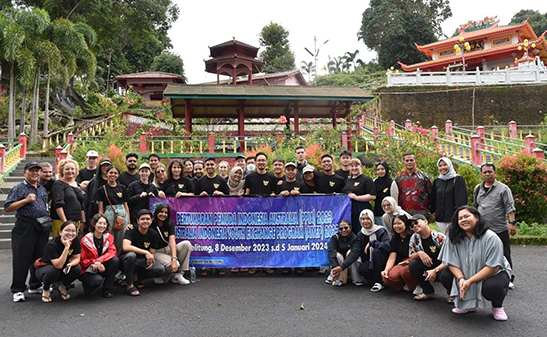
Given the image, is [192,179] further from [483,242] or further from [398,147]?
[398,147]

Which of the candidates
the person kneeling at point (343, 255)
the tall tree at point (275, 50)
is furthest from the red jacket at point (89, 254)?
the tall tree at point (275, 50)

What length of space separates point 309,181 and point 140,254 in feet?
8.91

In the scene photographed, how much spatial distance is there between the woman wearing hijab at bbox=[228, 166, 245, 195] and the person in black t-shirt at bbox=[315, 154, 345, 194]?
4.14 feet

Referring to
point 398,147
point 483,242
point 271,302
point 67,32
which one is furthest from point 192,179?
point 67,32

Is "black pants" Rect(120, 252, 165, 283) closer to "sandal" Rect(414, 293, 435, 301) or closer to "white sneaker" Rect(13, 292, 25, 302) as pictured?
"white sneaker" Rect(13, 292, 25, 302)

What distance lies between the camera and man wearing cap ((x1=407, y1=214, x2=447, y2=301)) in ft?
14.1

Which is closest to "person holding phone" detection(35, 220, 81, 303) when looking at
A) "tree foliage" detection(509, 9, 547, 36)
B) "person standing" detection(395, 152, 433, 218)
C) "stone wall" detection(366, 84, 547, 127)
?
"person standing" detection(395, 152, 433, 218)

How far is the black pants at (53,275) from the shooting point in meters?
4.40

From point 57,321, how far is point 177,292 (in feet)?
4.50

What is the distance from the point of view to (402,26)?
39281mm

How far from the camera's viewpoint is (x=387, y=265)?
15.4 feet

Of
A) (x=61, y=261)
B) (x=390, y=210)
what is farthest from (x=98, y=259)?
(x=390, y=210)

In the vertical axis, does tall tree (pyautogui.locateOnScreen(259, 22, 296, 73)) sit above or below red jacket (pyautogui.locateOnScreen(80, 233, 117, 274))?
above

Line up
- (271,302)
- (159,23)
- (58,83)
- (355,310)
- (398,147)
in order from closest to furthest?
(355,310)
(271,302)
(398,147)
(58,83)
(159,23)
